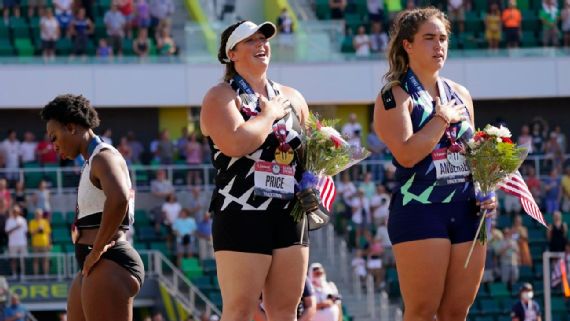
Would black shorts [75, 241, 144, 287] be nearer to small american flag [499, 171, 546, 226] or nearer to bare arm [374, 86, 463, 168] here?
bare arm [374, 86, 463, 168]

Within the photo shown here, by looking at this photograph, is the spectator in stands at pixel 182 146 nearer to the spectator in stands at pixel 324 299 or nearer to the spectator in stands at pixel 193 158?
the spectator in stands at pixel 193 158

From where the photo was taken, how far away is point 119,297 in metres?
7.82

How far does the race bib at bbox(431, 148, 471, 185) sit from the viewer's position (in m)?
7.53

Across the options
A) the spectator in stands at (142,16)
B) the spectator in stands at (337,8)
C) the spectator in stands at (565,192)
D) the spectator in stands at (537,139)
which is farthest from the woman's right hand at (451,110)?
the spectator in stands at (337,8)

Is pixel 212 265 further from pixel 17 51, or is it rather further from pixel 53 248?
pixel 17 51

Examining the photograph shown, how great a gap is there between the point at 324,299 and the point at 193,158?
11.7m

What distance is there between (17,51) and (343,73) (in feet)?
19.9

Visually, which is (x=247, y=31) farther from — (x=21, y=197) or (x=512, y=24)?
(x=512, y=24)

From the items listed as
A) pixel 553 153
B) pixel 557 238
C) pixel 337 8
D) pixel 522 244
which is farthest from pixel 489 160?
pixel 337 8

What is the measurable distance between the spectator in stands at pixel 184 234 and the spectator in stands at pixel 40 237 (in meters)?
1.83

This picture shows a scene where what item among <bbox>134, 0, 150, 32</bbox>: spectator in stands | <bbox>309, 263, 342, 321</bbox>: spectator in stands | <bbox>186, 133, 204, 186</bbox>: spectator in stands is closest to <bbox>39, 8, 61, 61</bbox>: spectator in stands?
<bbox>134, 0, 150, 32</bbox>: spectator in stands

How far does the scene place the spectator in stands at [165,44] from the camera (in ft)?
90.7

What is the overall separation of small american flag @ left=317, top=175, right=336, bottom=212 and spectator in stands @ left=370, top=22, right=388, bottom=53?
20.5 meters

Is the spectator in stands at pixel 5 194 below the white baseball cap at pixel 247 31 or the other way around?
below
